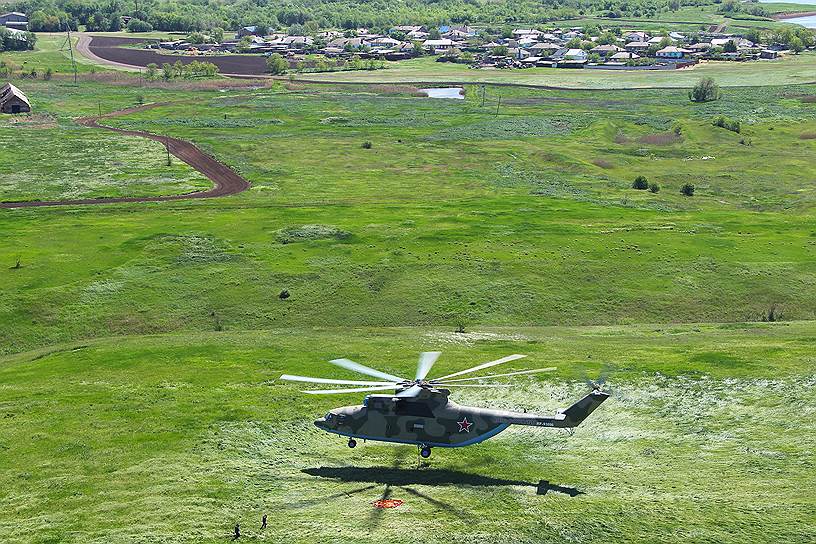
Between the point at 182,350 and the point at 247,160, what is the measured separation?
78497 mm

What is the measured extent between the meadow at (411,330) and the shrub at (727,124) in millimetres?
5161

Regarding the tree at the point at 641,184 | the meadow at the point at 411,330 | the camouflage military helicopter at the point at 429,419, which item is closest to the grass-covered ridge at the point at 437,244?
the meadow at the point at 411,330

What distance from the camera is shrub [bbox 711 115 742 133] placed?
561ft

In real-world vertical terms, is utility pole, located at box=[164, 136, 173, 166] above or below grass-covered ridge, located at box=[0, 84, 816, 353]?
above

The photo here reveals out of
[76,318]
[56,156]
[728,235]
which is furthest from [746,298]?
[56,156]

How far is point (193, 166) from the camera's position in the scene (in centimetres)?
14288

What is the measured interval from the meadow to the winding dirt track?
3.43 meters

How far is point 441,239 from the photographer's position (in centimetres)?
10169

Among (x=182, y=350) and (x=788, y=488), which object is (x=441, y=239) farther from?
(x=788, y=488)

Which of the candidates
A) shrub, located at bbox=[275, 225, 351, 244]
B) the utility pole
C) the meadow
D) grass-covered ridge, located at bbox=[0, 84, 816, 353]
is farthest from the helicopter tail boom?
the utility pole

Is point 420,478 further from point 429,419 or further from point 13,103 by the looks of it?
point 13,103

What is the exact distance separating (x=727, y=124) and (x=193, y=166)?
103m

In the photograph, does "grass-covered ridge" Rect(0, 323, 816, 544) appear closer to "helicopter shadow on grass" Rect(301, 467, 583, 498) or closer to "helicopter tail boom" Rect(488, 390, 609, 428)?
"helicopter shadow on grass" Rect(301, 467, 583, 498)

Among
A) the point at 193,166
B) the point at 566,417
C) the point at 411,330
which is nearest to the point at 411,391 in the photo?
the point at 566,417
